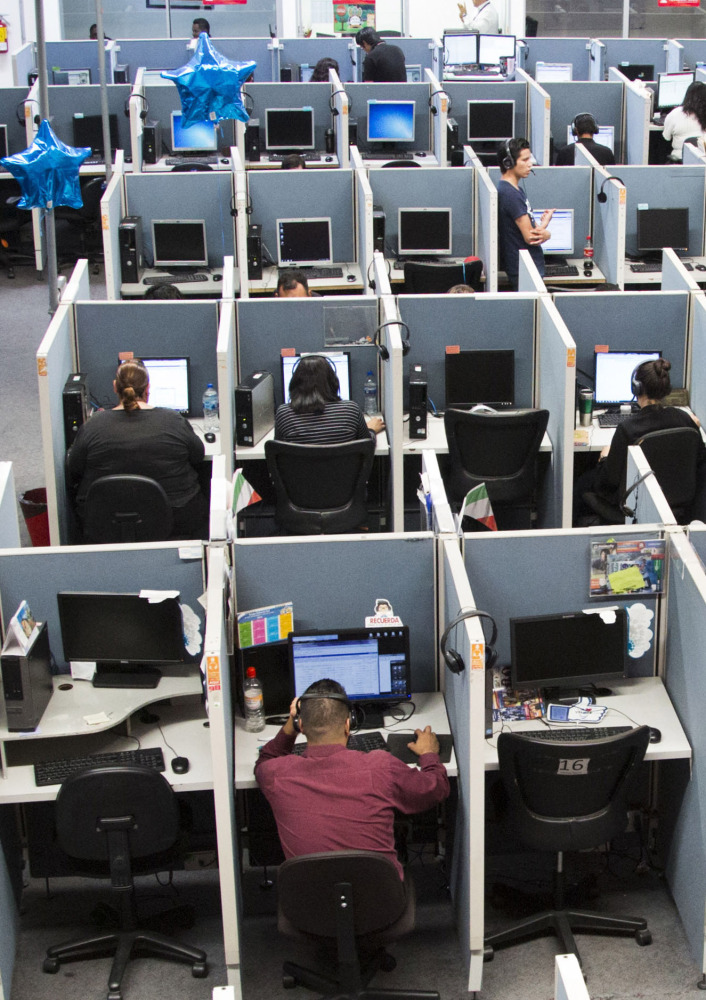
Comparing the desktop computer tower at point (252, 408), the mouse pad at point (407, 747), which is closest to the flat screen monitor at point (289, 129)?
the desktop computer tower at point (252, 408)

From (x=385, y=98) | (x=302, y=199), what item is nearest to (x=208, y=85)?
(x=302, y=199)

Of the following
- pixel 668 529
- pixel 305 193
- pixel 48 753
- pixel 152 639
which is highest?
pixel 305 193

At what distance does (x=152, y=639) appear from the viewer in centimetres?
371

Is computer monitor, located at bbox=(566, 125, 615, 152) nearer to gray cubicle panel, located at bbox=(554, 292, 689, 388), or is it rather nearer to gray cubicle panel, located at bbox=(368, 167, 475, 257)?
gray cubicle panel, located at bbox=(368, 167, 475, 257)

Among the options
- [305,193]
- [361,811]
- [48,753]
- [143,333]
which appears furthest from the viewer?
[305,193]

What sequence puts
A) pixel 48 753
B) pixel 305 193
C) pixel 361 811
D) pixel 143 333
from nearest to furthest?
1. pixel 361 811
2. pixel 48 753
3. pixel 143 333
4. pixel 305 193

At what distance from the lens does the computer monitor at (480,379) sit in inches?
220

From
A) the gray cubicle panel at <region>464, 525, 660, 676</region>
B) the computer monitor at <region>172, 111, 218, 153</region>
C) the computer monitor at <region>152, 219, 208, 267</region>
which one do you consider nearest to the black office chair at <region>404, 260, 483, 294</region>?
the computer monitor at <region>152, 219, 208, 267</region>

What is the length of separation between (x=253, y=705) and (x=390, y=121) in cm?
655

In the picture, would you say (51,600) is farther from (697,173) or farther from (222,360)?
(697,173)

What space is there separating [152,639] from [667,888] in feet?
5.48

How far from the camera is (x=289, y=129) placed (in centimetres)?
933

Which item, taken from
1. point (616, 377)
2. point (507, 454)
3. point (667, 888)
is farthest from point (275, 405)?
point (667, 888)

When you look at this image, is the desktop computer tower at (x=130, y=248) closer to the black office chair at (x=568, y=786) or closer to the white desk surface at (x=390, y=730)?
the white desk surface at (x=390, y=730)
